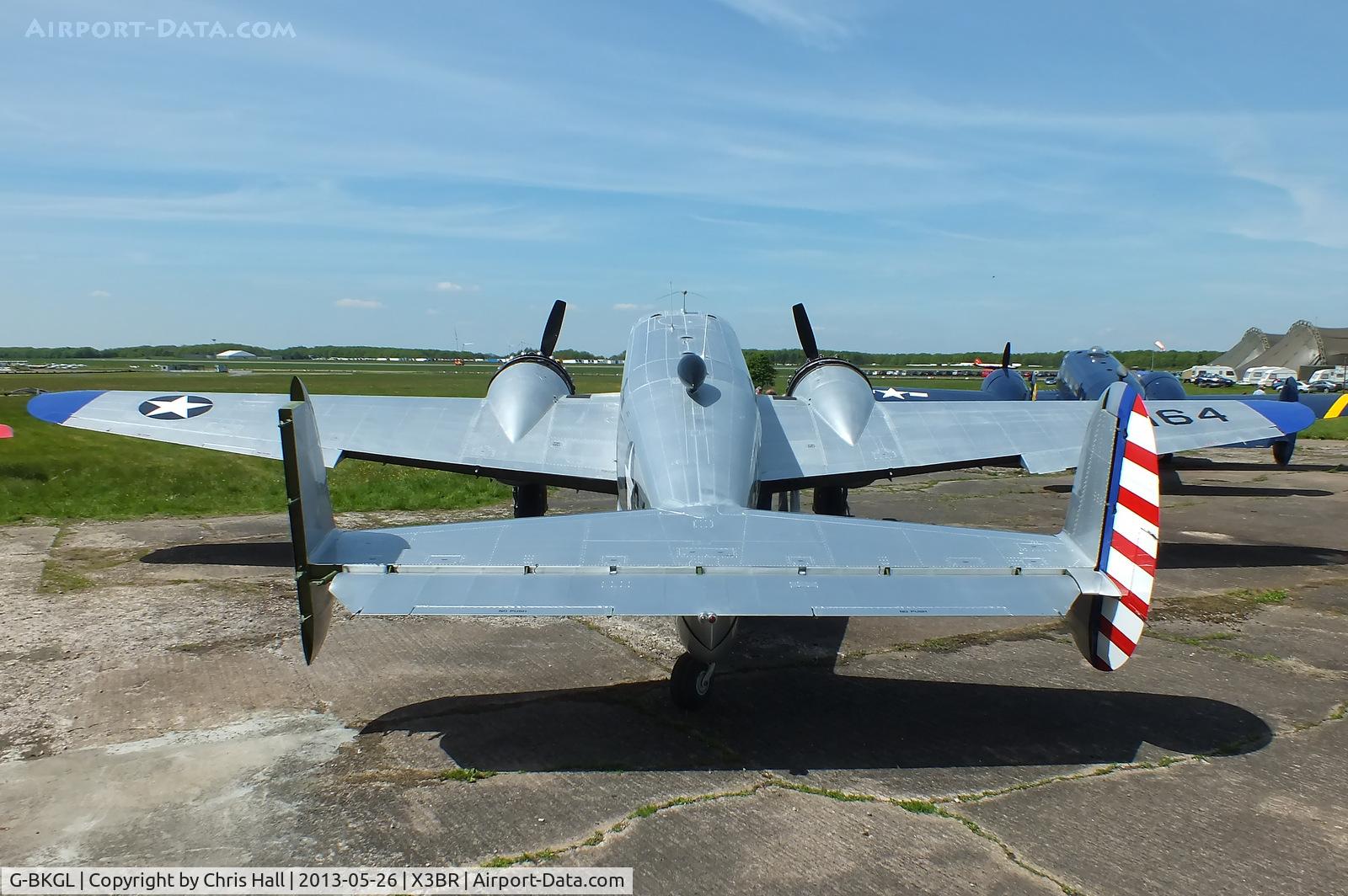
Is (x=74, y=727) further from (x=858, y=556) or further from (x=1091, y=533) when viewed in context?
(x=1091, y=533)

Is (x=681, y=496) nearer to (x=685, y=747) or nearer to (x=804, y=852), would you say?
(x=685, y=747)

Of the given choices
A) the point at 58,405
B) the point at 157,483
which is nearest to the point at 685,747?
the point at 58,405

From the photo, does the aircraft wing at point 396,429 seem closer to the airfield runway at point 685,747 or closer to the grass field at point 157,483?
the airfield runway at point 685,747

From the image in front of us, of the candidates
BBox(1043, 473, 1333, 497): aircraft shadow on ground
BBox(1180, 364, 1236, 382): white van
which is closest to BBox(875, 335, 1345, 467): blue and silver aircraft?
BBox(1043, 473, 1333, 497): aircraft shadow on ground

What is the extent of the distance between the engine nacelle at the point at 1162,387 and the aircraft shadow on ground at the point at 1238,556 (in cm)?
896

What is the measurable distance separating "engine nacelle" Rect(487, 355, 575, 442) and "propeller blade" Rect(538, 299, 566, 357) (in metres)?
0.99

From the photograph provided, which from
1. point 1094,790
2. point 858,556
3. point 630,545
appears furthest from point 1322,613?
point 630,545

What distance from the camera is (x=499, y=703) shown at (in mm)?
8180

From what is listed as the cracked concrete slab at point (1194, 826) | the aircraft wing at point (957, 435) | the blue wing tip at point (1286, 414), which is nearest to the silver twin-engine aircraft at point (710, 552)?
the cracked concrete slab at point (1194, 826)

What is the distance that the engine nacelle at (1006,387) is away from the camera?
87.8ft

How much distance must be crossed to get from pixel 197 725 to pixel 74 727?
1047mm

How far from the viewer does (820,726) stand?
7758 mm

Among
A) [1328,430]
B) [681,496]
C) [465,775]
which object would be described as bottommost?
[465,775]

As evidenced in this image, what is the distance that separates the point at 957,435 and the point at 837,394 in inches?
82.7
